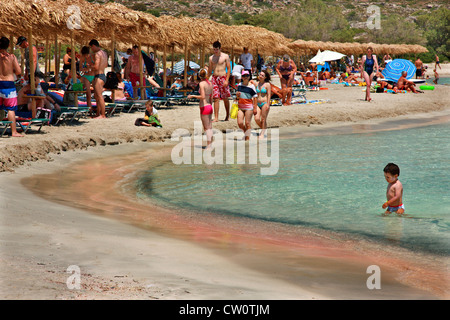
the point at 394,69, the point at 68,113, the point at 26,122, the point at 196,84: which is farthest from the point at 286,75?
the point at 394,69

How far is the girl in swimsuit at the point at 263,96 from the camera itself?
37.7ft

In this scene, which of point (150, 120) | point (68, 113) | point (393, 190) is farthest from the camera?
point (150, 120)

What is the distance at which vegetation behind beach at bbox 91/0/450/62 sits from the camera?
259ft

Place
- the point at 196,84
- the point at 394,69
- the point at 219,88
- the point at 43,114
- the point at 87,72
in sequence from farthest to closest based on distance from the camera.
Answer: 1. the point at 394,69
2. the point at 196,84
3. the point at 219,88
4. the point at 87,72
5. the point at 43,114

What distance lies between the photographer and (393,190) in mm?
6719

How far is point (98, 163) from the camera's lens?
30.6ft

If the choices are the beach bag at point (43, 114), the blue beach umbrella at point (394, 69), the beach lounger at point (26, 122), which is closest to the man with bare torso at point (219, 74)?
the beach bag at point (43, 114)

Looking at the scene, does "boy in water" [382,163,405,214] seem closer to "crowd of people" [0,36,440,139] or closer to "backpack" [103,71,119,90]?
"crowd of people" [0,36,440,139]

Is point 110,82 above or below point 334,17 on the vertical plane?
below

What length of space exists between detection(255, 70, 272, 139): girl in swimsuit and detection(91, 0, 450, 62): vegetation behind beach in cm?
5425

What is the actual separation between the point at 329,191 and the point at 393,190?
56.0 inches

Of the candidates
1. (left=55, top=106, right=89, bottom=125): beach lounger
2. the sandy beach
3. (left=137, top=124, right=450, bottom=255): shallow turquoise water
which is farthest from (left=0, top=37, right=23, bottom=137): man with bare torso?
(left=137, top=124, right=450, bottom=255): shallow turquoise water

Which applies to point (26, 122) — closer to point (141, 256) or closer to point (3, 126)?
point (3, 126)
